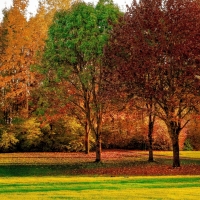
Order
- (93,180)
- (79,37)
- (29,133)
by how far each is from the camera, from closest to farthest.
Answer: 1. (93,180)
2. (79,37)
3. (29,133)

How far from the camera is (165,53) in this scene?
28375mm

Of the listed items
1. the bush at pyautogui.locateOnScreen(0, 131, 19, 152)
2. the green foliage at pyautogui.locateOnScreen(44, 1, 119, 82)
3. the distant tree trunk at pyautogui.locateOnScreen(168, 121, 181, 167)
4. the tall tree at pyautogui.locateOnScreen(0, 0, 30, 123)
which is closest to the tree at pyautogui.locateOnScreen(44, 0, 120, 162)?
the green foliage at pyautogui.locateOnScreen(44, 1, 119, 82)

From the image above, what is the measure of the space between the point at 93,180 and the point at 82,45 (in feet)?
54.3

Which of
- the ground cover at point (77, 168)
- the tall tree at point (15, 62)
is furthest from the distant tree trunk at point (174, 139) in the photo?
the tall tree at point (15, 62)

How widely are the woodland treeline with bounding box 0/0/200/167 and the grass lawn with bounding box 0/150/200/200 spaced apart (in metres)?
3.09

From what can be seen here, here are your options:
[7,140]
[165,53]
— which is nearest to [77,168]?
[165,53]

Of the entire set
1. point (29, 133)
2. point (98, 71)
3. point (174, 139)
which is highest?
point (98, 71)

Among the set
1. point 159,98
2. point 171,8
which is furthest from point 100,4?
point 159,98

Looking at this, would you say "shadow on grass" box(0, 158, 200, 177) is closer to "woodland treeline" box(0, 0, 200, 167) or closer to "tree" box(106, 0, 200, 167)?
"woodland treeline" box(0, 0, 200, 167)

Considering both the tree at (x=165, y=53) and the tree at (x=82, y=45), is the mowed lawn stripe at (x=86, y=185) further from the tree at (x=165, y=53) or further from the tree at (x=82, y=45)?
the tree at (x=82, y=45)

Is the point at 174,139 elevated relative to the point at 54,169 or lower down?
elevated

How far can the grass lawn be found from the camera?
1263cm

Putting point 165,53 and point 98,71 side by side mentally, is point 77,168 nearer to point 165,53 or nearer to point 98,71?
point 98,71

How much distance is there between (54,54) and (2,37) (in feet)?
41.6
